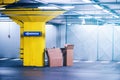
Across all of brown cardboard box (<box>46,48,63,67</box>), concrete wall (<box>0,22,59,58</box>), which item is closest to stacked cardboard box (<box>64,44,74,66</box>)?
brown cardboard box (<box>46,48,63,67</box>)

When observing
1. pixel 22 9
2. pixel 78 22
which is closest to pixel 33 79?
pixel 22 9

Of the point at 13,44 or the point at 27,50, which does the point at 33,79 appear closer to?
the point at 27,50

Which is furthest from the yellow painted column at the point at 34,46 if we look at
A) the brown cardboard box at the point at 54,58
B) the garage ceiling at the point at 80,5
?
the garage ceiling at the point at 80,5

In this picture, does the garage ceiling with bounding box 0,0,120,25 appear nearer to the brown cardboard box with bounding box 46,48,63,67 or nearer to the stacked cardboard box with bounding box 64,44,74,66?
the stacked cardboard box with bounding box 64,44,74,66

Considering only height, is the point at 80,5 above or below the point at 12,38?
above

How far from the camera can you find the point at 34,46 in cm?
2217

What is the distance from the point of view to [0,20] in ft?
99.2

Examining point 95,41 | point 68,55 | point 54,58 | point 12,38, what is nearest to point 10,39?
point 12,38

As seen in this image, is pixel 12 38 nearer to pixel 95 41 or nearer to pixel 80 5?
pixel 95 41

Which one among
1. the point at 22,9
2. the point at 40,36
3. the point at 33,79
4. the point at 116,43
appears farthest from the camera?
the point at 116,43

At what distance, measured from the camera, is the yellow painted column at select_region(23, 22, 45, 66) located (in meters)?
21.9

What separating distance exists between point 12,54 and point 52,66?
960 cm

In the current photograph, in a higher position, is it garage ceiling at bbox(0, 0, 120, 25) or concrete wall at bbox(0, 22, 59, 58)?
garage ceiling at bbox(0, 0, 120, 25)

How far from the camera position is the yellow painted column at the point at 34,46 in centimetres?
2189
